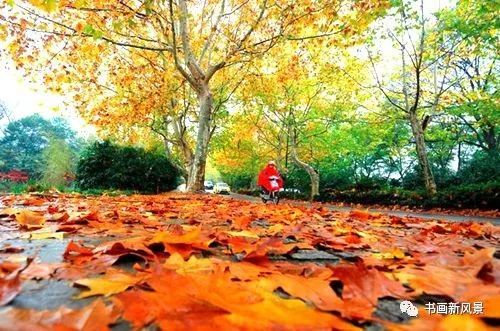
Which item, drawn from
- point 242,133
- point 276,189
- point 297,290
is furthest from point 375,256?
point 242,133

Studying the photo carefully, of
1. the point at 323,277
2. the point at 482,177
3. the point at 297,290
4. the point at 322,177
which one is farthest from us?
the point at 322,177

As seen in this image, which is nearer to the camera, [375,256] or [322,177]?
[375,256]

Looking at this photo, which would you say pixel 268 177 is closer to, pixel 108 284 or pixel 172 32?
pixel 172 32

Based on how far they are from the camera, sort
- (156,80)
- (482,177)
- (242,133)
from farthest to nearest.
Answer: (242,133), (482,177), (156,80)

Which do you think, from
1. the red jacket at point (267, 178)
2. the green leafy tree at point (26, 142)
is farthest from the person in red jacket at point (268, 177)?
the green leafy tree at point (26, 142)

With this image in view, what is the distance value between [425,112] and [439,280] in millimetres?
22065

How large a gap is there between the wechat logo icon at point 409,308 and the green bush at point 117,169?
17265 mm

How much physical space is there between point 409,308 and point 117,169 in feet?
59.3

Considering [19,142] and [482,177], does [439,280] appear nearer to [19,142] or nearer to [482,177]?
[482,177]

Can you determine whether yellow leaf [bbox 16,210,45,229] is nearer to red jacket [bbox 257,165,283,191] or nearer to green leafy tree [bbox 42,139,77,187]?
red jacket [bbox 257,165,283,191]

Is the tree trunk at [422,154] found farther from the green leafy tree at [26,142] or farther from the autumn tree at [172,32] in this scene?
the green leafy tree at [26,142]

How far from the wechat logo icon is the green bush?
17.3 metres

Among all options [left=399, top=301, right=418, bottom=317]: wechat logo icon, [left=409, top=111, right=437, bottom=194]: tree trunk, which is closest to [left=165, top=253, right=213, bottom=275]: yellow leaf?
[left=399, top=301, right=418, bottom=317]: wechat logo icon

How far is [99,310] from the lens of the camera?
778mm
